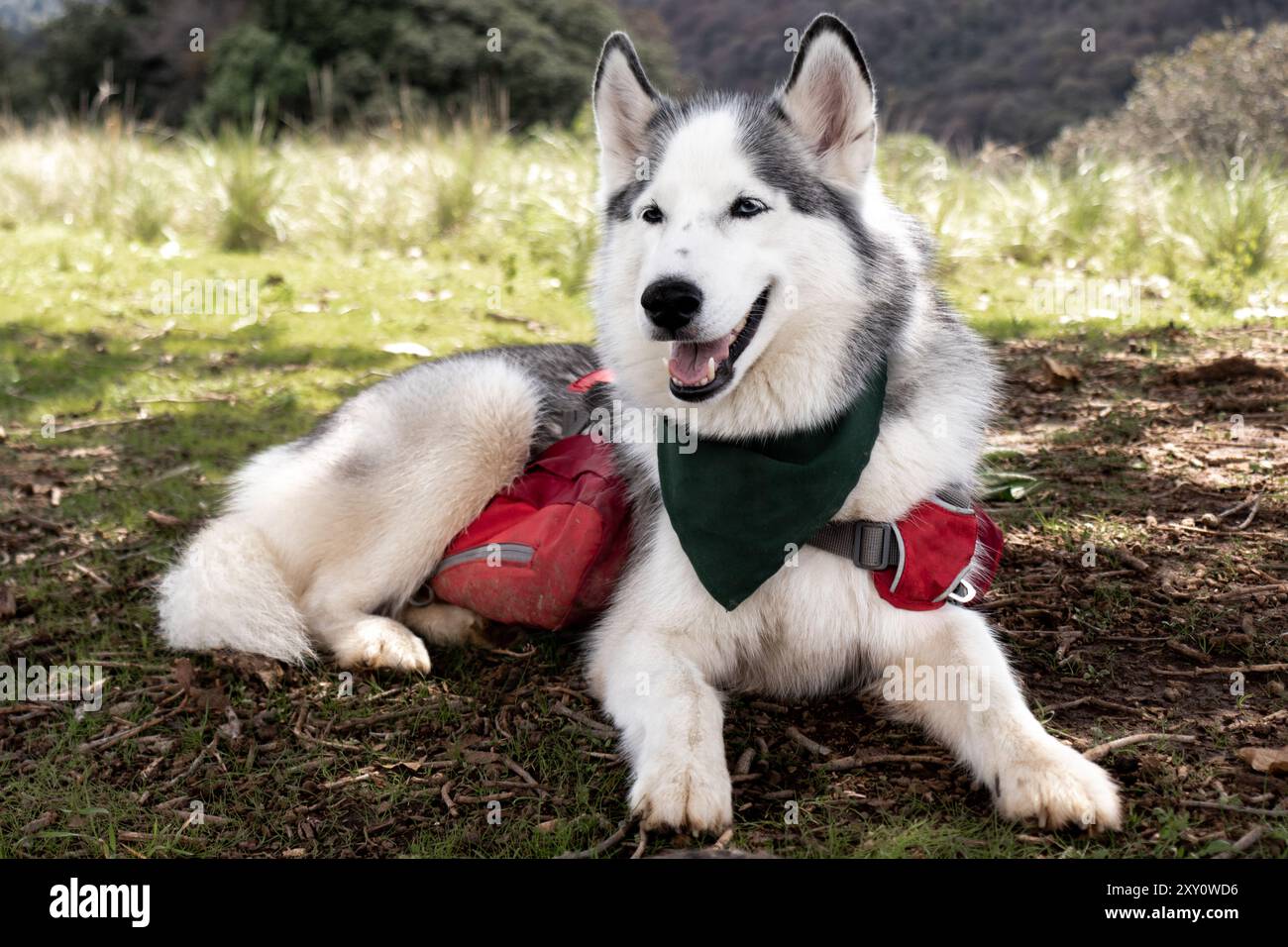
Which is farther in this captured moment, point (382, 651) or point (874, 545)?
point (382, 651)

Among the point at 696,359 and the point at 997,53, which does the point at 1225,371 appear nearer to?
the point at 696,359

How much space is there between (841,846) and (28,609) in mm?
3084

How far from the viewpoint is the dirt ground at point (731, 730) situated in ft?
8.03

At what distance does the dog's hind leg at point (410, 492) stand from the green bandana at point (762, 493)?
1014mm

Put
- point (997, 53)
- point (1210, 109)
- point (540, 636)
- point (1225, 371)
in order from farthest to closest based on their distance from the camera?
point (997, 53) → point (1210, 109) → point (1225, 371) → point (540, 636)

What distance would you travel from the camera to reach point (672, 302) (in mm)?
2566

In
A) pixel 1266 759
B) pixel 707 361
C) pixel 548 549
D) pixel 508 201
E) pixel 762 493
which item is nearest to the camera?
pixel 1266 759

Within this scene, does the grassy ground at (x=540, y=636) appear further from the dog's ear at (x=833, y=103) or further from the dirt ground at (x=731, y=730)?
the dog's ear at (x=833, y=103)

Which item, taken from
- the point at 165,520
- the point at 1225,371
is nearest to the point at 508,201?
the point at 165,520

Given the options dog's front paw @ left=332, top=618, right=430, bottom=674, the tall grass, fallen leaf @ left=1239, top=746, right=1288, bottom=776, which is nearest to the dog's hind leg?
dog's front paw @ left=332, top=618, right=430, bottom=674

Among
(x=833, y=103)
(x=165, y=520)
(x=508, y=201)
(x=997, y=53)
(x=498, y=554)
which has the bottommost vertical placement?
(x=498, y=554)

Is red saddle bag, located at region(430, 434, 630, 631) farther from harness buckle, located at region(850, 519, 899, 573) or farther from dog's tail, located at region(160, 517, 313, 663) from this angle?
harness buckle, located at region(850, 519, 899, 573)

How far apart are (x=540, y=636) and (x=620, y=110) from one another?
1750 mm

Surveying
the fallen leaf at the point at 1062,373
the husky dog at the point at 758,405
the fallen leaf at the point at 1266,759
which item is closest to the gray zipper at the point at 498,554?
the husky dog at the point at 758,405
